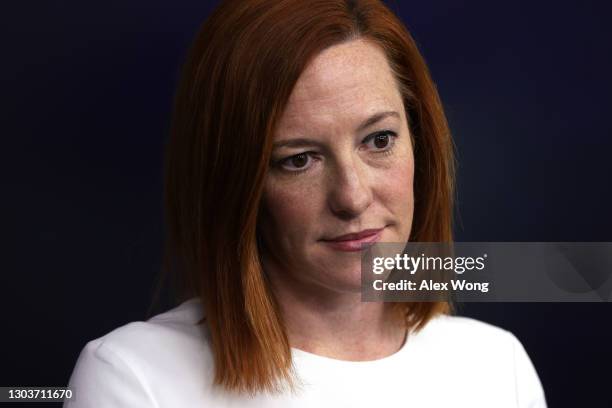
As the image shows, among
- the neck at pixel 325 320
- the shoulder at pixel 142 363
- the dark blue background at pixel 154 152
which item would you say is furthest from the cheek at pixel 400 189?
the dark blue background at pixel 154 152

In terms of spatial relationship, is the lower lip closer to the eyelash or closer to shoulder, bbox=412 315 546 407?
the eyelash

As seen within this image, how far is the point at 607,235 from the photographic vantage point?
3062 millimetres

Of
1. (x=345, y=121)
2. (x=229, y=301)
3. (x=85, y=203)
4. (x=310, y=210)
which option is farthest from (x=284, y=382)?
(x=85, y=203)

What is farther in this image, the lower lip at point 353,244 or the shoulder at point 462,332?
the shoulder at point 462,332

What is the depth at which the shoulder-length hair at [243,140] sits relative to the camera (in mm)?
2078

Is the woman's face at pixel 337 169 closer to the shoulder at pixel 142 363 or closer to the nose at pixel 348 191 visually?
the nose at pixel 348 191

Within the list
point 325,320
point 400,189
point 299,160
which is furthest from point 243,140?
point 325,320

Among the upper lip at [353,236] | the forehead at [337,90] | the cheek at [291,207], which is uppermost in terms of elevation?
the forehead at [337,90]

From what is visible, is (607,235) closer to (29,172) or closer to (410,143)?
(410,143)

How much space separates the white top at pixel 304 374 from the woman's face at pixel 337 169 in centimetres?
22

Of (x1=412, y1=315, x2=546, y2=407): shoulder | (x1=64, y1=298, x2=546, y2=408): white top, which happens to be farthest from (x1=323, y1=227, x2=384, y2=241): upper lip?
(x1=412, y1=315, x2=546, y2=407): shoulder

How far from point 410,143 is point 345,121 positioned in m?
0.23

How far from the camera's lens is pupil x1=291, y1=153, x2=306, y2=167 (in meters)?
2.12

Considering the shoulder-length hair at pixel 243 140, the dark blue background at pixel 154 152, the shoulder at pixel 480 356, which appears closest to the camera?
the shoulder-length hair at pixel 243 140
